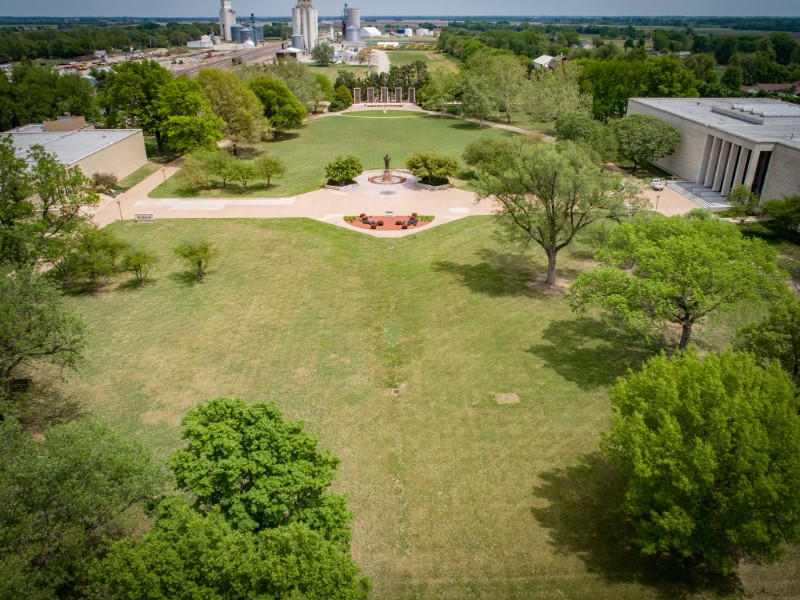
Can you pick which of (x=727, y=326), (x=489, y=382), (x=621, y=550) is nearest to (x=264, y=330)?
(x=489, y=382)

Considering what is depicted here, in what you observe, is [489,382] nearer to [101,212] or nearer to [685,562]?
[685,562]

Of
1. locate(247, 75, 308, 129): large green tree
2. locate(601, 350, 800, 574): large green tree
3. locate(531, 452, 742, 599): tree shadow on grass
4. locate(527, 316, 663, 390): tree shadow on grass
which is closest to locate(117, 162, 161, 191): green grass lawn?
locate(247, 75, 308, 129): large green tree

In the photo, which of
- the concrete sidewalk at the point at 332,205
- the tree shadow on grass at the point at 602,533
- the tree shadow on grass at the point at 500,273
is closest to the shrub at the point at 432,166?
the concrete sidewalk at the point at 332,205

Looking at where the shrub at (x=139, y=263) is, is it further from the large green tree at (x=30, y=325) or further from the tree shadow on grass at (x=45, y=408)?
the large green tree at (x=30, y=325)

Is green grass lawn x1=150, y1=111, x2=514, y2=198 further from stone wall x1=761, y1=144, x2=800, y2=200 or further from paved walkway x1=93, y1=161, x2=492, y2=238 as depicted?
stone wall x1=761, y1=144, x2=800, y2=200

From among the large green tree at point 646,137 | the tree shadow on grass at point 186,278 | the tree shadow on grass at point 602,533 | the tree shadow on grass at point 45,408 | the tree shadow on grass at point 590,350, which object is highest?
the large green tree at point 646,137
